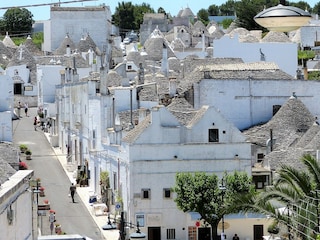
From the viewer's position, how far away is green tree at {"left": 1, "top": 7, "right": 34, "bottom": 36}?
117m

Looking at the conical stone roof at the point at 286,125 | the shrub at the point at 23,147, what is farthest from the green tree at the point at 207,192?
the shrub at the point at 23,147

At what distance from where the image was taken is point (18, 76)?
78.8 m

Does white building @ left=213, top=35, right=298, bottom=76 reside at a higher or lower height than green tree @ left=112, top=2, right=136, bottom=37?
lower

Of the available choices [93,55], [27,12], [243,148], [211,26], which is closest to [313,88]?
[243,148]

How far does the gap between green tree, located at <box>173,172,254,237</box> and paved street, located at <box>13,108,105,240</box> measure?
338 cm

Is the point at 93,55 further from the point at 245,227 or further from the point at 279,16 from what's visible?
the point at 279,16

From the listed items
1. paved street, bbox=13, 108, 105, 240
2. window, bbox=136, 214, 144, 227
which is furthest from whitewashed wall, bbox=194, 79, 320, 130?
window, bbox=136, 214, 144, 227

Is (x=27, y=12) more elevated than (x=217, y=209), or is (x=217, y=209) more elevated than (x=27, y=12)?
(x=27, y=12)

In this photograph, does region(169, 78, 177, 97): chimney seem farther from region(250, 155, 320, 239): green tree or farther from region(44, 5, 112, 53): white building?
region(44, 5, 112, 53): white building

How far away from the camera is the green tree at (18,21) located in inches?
4606

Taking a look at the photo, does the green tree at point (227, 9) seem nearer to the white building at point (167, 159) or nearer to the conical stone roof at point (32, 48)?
the conical stone roof at point (32, 48)

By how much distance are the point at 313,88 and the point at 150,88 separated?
29.3ft

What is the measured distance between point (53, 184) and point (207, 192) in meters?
12.9

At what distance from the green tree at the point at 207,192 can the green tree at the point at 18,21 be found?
268ft
